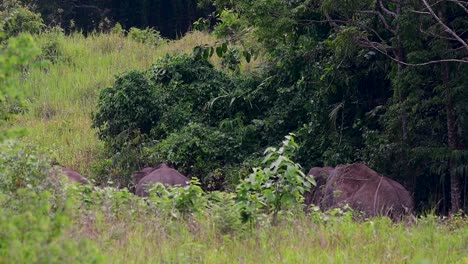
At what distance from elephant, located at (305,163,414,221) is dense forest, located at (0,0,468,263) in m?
A: 0.07

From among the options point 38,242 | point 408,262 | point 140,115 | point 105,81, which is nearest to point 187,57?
point 140,115

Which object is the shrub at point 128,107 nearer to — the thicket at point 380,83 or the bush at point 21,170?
the thicket at point 380,83

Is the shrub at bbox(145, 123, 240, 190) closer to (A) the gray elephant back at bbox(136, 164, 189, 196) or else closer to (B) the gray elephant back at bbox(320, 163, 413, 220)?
(A) the gray elephant back at bbox(136, 164, 189, 196)

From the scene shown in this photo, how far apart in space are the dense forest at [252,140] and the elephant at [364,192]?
2.7 inches

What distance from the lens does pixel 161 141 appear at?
48.2 feet

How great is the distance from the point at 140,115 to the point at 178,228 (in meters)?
8.22

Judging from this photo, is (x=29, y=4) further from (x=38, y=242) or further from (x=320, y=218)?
(x=38, y=242)

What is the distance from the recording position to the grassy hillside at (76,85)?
51.9 feet

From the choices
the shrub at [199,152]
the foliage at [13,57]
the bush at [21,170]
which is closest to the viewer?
the foliage at [13,57]

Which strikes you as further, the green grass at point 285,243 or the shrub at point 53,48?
the shrub at point 53,48

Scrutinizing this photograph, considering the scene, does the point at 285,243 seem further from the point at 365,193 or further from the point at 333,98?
the point at 333,98

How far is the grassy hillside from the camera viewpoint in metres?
15.8

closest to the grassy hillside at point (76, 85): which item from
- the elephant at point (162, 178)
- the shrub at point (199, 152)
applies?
the shrub at point (199, 152)

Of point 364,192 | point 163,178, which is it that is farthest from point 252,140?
point 364,192
